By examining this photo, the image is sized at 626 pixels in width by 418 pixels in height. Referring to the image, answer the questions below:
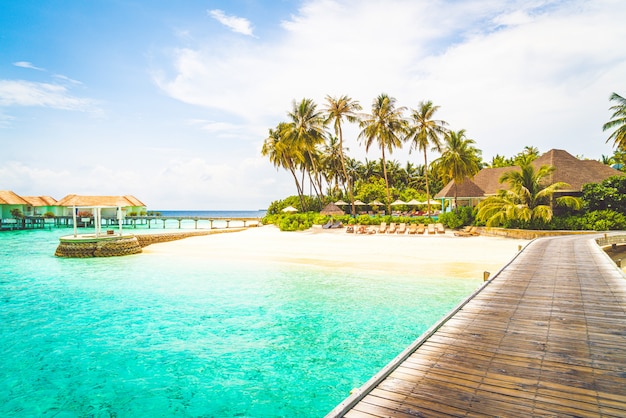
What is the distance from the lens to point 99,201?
48.8 meters

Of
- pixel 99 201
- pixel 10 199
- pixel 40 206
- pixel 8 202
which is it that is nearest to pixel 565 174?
pixel 99 201

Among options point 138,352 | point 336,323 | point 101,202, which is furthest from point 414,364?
point 101,202

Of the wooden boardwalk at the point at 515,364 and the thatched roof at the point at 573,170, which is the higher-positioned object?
the thatched roof at the point at 573,170

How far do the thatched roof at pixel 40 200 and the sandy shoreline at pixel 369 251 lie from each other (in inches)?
1529

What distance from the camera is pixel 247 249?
2298 centimetres

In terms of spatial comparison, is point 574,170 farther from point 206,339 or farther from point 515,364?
point 206,339

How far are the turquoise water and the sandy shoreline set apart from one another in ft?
7.77

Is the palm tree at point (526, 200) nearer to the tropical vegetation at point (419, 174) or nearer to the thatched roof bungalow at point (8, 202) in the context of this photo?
the tropical vegetation at point (419, 174)

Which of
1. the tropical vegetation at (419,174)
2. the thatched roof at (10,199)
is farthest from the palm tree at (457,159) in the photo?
the thatched roof at (10,199)

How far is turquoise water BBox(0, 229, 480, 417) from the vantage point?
565cm

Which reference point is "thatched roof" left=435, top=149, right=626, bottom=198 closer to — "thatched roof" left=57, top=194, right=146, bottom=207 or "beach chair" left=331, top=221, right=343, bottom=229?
"beach chair" left=331, top=221, right=343, bottom=229

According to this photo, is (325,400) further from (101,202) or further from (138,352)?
(101,202)

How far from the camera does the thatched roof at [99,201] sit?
4850 centimetres

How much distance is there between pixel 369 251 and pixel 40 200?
58.2 metres
